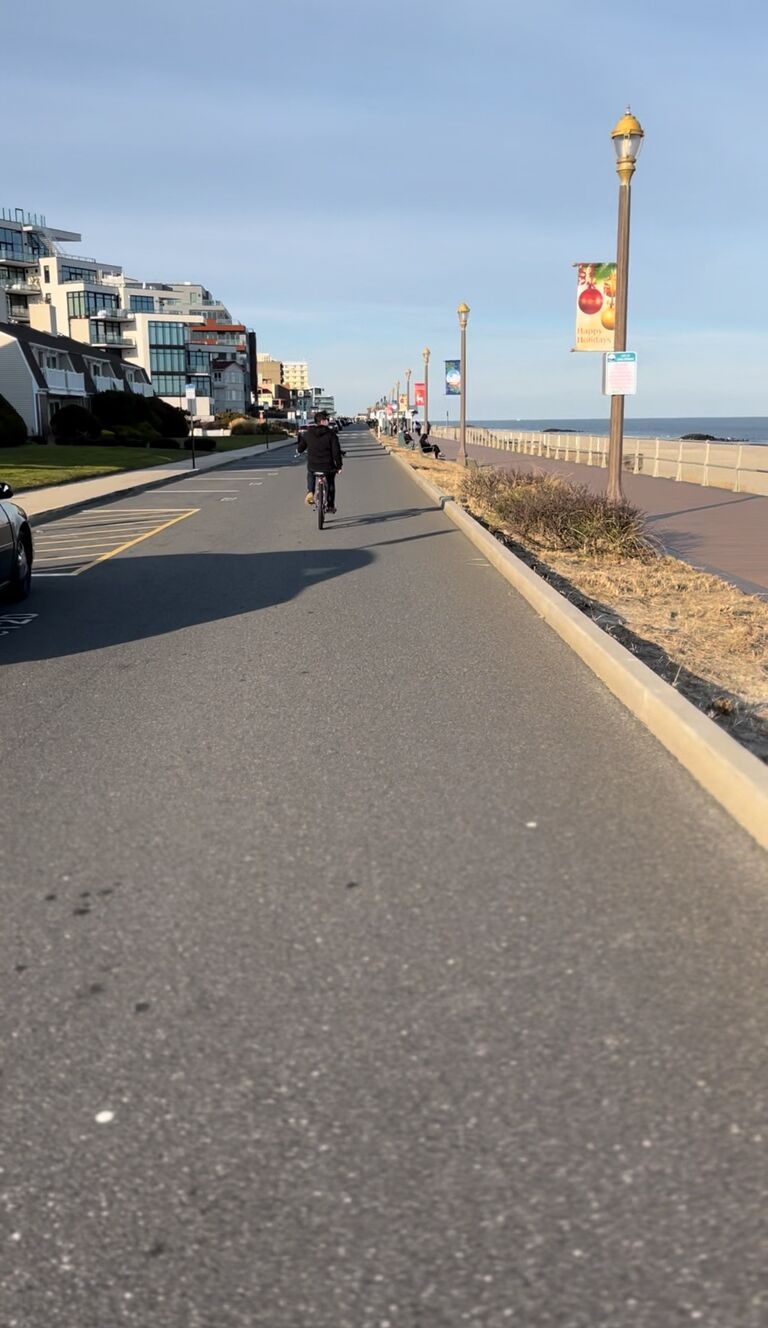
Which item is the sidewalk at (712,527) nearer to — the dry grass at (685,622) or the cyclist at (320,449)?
the dry grass at (685,622)

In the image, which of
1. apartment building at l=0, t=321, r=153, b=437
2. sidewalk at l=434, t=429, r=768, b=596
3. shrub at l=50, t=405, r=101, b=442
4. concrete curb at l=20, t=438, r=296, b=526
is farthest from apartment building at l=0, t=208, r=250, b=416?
sidewalk at l=434, t=429, r=768, b=596

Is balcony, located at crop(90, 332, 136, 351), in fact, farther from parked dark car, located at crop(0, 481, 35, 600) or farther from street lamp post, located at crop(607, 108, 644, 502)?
parked dark car, located at crop(0, 481, 35, 600)

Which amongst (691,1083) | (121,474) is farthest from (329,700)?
(121,474)

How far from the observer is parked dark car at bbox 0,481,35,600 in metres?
10.8

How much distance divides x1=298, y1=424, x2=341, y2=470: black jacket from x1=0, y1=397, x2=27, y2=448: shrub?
135 feet

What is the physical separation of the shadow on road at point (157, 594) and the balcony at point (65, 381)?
57.2 metres

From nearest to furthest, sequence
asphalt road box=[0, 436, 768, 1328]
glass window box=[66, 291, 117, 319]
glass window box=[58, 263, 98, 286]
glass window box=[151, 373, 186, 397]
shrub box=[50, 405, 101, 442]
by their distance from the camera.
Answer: asphalt road box=[0, 436, 768, 1328], shrub box=[50, 405, 101, 442], glass window box=[66, 291, 117, 319], glass window box=[58, 263, 98, 286], glass window box=[151, 373, 186, 397]

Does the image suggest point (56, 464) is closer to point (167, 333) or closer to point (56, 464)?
point (56, 464)

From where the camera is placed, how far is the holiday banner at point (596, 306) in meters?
15.8

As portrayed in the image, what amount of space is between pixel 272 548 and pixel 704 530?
701cm

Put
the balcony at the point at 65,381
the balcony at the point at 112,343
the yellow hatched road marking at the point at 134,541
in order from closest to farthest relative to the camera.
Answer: the yellow hatched road marking at the point at 134,541
the balcony at the point at 65,381
the balcony at the point at 112,343

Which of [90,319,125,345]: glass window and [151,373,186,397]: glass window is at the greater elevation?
[90,319,125,345]: glass window

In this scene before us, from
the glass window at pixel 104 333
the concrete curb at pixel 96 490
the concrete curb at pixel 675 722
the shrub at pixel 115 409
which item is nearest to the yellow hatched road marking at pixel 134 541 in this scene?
the concrete curb at pixel 96 490

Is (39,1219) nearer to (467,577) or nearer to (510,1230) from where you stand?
(510,1230)
